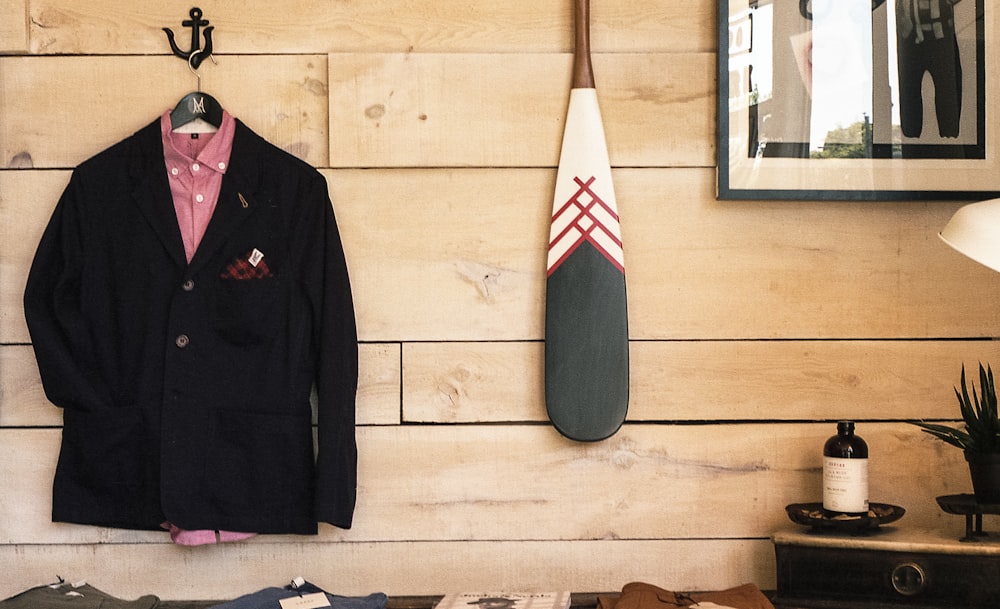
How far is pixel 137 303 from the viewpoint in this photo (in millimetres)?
1820

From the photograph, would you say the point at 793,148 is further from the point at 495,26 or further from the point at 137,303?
the point at 137,303

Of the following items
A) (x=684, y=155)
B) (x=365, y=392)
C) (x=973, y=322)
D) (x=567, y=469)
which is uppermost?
(x=684, y=155)

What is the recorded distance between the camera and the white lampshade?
1.46 metres

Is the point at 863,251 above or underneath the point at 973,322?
above

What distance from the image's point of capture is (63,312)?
5.92 feet

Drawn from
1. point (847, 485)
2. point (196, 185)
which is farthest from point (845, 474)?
point (196, 185)

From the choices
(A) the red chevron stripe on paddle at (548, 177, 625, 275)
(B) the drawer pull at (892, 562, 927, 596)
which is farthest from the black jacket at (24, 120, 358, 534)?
(B) the drawer pull at (892, 562, 927, 596)

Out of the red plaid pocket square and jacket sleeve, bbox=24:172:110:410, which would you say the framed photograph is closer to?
the red plaid pocket square

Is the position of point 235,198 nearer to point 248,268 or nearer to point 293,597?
point 248,268

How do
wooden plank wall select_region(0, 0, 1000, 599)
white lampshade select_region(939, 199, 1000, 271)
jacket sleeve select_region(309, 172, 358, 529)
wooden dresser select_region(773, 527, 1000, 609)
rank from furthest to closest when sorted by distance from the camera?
wooden plank wall select_region(0, 0, 1000, 599), jacket sleeve select_region(309, 172, 358, 529), wooden dresser select_region(773, 527, 1000, 609), white lampshade select_region(939, 199, 1000, 271)

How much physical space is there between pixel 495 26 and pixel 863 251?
886mm

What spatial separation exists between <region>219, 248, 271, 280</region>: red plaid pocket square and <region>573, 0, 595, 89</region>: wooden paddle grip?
0.71 meters

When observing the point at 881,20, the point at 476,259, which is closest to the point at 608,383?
the point at 476,259

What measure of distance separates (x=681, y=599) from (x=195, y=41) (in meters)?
1.44
